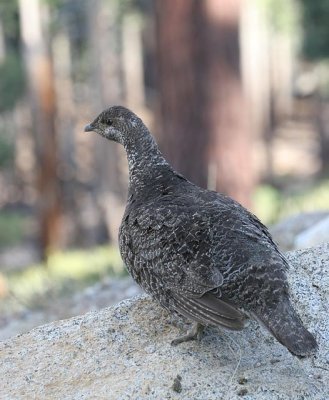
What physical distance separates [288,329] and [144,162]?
1.99 metres

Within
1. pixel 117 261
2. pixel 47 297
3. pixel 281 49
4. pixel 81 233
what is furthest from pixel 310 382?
pixel 281 49

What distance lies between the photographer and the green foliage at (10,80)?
2694 centimetres

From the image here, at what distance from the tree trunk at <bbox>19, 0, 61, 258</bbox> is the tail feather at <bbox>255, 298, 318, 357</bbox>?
56.1ft

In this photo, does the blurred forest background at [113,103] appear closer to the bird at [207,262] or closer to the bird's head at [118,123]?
the bird's head at [118,123]

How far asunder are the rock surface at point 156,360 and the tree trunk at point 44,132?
1614cm

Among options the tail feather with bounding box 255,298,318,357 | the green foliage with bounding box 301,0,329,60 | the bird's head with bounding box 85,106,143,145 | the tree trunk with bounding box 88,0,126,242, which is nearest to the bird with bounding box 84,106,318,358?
the tail feather with bounding box 255,298,318,357

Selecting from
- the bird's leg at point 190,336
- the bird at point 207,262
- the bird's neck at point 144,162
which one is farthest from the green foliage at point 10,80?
the bird's leg at point 190,336

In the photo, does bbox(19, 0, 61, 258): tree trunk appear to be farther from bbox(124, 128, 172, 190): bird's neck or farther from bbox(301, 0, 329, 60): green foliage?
bbox(124, 128, 172, 190): bird's neck

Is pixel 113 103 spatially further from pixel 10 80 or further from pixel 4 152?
pixel 10 80

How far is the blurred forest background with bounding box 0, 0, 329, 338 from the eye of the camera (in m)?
11.1

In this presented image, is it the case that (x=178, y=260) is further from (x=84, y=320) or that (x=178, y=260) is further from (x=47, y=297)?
(x=47, y=297)

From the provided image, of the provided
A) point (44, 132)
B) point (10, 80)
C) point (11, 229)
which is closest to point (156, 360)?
point (44, 132)

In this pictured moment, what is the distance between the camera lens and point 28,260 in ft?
93.5

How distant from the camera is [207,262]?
4516 millimetres
